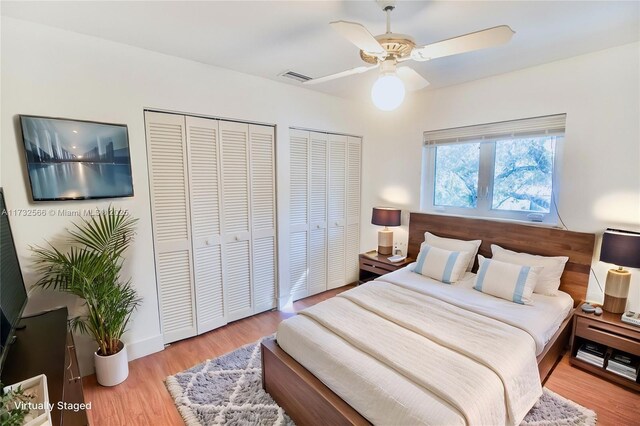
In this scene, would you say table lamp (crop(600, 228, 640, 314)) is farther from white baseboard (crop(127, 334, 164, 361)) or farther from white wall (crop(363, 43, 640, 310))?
white baseboard (crop(127, 334, 164, 361))

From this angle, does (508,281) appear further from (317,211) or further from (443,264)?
(317,211)

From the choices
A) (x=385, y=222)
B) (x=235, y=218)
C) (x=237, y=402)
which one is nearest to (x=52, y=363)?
(x=237, y=402)

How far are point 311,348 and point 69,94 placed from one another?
91.7 inches

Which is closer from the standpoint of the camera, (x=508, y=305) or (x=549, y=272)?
(x=508, y=305)

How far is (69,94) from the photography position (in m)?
2.03

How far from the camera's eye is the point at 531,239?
2705mm

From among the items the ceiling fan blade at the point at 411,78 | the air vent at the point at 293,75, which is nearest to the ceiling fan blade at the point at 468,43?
the ceiling fan blade at the point at 411,78

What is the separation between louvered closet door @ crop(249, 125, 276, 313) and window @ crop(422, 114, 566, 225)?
1.81 meters

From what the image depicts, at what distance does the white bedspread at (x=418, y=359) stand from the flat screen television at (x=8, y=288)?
1.40 metres

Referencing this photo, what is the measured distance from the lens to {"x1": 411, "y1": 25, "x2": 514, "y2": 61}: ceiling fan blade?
1.30m

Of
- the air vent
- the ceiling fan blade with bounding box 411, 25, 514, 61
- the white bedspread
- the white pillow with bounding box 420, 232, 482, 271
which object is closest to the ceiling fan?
the ceiling fan blade with bounding box 411, 25, 514, 61

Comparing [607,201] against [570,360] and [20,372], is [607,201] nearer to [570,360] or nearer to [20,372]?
[570,360]

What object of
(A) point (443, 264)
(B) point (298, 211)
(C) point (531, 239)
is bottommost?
(A) point (443, 264)

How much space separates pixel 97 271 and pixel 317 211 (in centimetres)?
220
